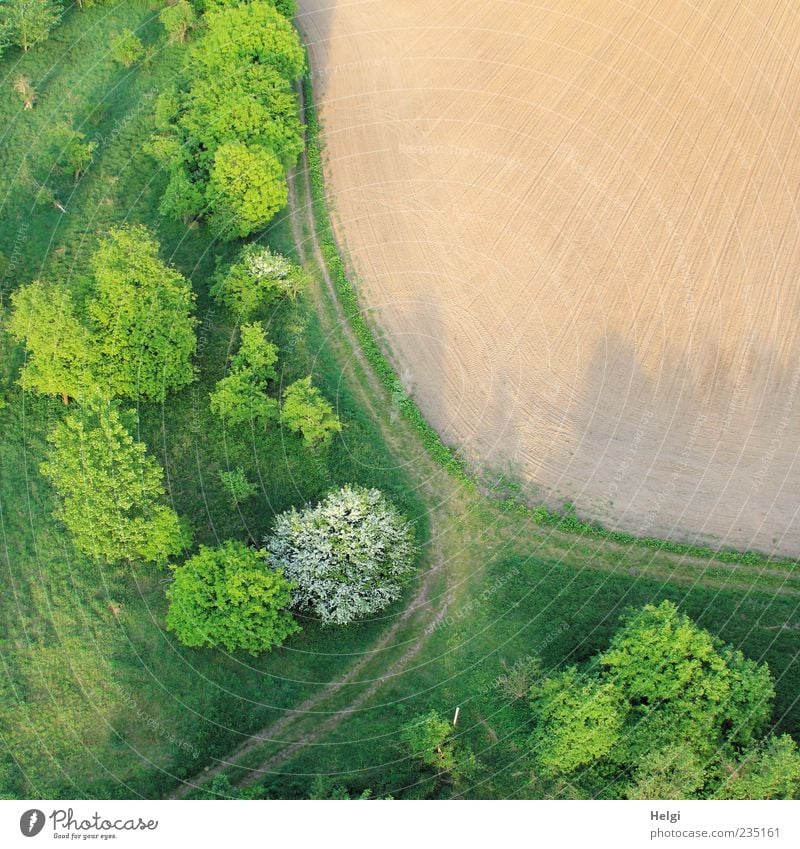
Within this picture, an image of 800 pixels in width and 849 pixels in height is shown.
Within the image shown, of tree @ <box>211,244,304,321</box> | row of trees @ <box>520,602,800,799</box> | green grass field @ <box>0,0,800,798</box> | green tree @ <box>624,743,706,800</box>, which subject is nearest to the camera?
green tree @ <box>624,743,706,800</box>

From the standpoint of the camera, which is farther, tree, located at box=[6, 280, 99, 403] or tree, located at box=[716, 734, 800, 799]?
tree, located at box=[6, 280, 99, 403]

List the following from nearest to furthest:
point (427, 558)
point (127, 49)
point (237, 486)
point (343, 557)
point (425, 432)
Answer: point (343, 557) → point (427, 558) → point (237, 486) → point (425, 432) → point (127, 49)

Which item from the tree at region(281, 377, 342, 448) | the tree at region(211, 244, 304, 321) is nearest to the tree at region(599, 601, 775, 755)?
the tree at region(281, 377, 342, 448)

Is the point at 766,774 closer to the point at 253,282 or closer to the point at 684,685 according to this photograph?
the point at 684,685

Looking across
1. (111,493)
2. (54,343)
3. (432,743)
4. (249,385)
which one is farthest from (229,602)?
(54,343)

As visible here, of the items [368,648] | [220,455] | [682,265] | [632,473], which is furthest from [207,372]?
[682,265]

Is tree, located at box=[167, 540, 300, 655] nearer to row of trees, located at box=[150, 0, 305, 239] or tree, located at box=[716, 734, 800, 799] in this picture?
tree, located at box=[716, 734, 800, 799]

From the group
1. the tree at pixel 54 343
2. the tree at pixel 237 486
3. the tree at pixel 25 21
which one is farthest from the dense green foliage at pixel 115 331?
the tree at pixel 25 21
